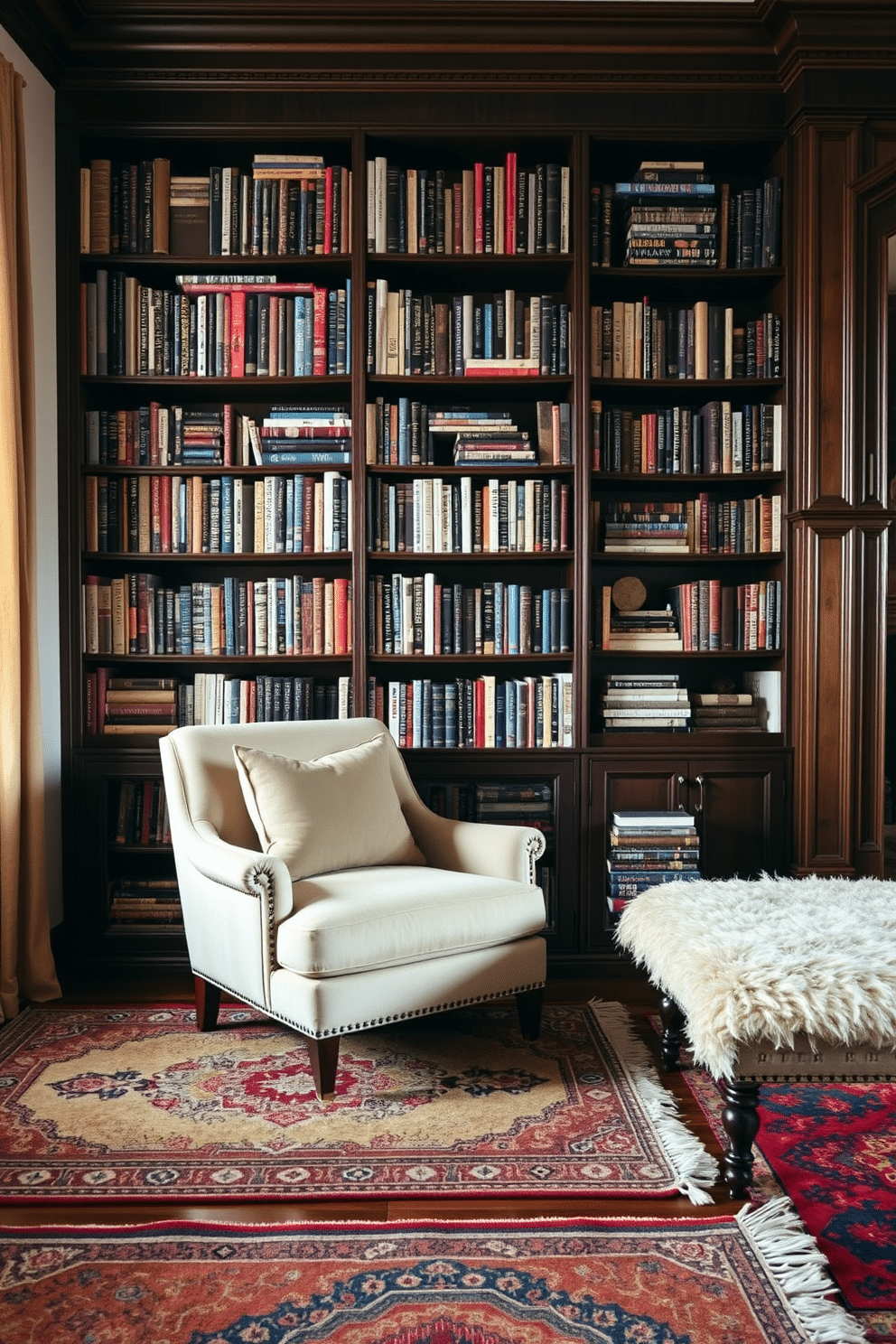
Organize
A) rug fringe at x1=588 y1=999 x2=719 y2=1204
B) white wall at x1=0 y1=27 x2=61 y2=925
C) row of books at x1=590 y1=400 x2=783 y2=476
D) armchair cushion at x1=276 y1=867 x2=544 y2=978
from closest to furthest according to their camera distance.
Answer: rug fringe at x1=588 y1=999 x2=719 y2=1204 → armchair cushion at x1=276 y1=867 x2=544 y2=978 → white wall at x1=0 y1=27 x2=61 y2=925 → row of books at x1=590 y1=400 x2=783 y2=476

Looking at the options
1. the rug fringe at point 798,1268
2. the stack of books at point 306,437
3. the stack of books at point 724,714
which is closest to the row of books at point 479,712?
the stack of books at point 724,714

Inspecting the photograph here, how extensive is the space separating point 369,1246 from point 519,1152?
437mm

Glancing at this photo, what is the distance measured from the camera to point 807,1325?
1.59 meters

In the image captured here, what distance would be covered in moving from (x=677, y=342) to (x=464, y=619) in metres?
1.15

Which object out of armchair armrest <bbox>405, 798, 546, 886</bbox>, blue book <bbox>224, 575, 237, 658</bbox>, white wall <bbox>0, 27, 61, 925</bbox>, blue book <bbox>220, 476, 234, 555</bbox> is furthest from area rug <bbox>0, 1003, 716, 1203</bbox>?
blue book <bbox>220, 476, 234, 555</bbox>

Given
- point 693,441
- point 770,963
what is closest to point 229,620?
point 693,441

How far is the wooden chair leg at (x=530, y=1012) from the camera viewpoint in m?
2.74

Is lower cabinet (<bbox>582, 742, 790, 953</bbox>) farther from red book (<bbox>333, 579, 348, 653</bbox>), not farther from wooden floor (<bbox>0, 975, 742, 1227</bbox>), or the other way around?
wooden floor (<bbox>0, 975, 742, 1227</bbox>)

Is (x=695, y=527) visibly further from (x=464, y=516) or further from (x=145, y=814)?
(x=145, y=814)

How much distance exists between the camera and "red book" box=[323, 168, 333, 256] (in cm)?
338

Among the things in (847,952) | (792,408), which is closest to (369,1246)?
(847,952)

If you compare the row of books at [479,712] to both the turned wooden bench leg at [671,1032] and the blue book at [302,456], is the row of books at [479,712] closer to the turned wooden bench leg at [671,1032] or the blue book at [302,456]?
the blue book at [302,456]

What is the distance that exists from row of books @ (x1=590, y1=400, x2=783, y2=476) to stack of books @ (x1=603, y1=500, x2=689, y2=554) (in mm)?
124

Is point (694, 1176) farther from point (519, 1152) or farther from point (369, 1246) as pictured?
point (369, 1246)
